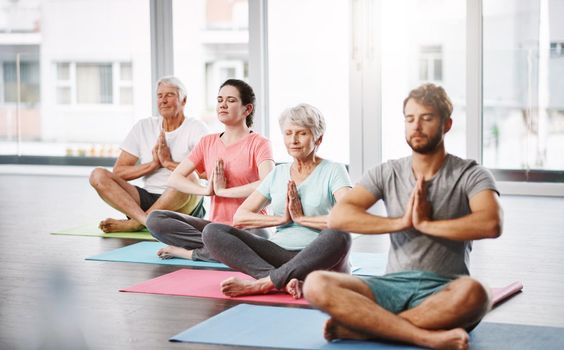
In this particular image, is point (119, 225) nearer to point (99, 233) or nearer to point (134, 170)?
point (99, 233)

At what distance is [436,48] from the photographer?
810 centimetres

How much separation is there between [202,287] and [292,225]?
0.50 m

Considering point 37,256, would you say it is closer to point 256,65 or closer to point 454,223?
Result: point 454,223

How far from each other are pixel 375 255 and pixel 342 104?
11.3 feet

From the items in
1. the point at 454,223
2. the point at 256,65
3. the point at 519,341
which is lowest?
the point at 519,341

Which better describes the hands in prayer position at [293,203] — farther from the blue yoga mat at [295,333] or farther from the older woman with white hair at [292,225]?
the blue yoga mat at [295,333]

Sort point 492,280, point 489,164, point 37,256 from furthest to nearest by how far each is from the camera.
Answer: point 489,164, point 37,256, point 492,280

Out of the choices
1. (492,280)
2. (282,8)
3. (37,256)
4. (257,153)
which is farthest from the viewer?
(282,8)

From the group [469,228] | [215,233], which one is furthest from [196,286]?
[469,228]

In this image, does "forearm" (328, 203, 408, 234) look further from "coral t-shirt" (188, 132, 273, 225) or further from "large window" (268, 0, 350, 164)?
"large window" (268, 0, 350, 164)

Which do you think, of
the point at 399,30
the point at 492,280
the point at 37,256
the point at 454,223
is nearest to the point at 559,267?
the point at 492,280

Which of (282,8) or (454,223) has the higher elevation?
(282,8)

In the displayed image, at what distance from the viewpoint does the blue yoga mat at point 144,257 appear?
4.90 metres

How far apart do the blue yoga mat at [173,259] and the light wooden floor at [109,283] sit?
0.11m
